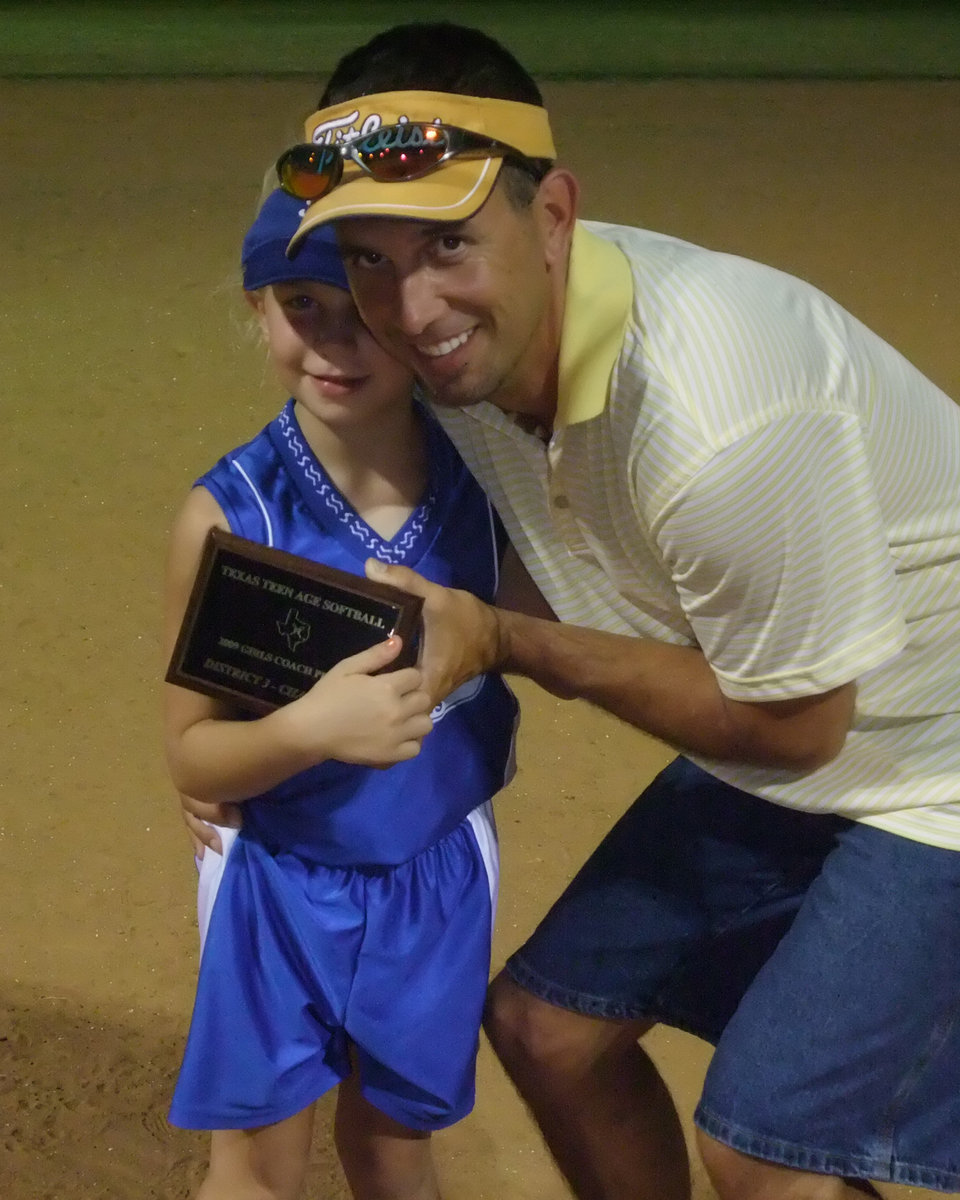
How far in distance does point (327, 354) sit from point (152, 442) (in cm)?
215

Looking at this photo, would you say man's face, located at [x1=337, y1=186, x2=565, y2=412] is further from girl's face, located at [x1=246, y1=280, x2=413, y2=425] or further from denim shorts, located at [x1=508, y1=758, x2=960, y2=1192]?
denim shorts, located at [x1=508, y1=758, x2=960, y2=1192]

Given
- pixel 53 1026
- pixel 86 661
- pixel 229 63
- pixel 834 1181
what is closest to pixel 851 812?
pixel 834 1181

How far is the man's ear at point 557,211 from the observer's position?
4.47 feet

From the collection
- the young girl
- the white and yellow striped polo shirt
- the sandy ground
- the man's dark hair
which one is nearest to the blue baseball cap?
the young girl

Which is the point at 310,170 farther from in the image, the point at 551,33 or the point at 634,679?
the point at 551,33

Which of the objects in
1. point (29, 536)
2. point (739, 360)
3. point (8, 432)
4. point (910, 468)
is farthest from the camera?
point (8, 432)

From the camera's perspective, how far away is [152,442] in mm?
3400

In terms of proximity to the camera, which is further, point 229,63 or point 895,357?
point 229,63

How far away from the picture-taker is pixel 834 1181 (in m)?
1.40

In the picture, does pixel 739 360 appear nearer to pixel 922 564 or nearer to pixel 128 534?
pixel 922 564

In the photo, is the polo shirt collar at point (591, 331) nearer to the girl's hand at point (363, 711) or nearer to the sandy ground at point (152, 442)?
the girl's hand at point (363, 711)

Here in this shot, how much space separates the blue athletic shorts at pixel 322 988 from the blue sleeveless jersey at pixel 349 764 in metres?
0.04

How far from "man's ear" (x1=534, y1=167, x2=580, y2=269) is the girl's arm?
44 cm

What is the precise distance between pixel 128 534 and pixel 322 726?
1.99 m
